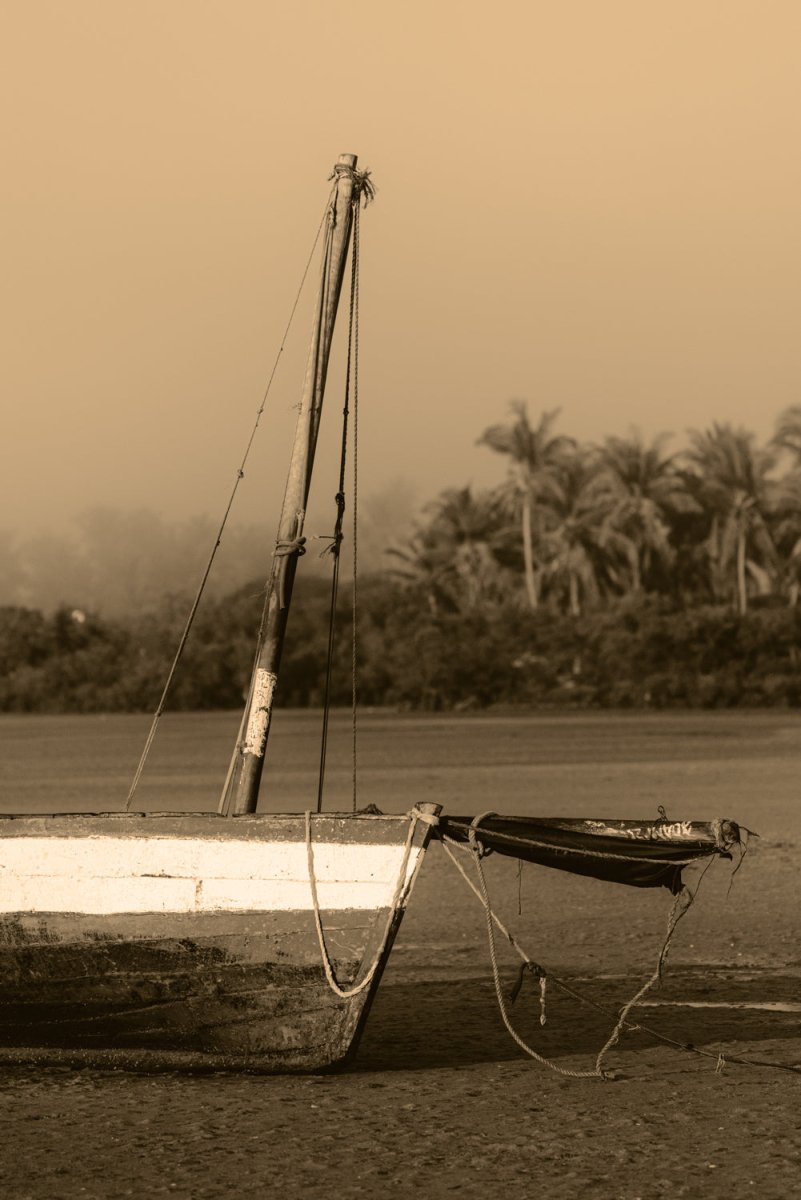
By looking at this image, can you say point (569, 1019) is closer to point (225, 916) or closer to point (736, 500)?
point (225, 916)

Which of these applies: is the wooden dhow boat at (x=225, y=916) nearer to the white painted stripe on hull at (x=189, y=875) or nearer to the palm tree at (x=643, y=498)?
the white painted stripe on hull at (x=189, y=875)

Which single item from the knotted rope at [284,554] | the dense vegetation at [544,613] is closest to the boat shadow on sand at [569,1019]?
the knotted rope at [284,554]

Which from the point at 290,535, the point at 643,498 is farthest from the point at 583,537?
the point at 290,535

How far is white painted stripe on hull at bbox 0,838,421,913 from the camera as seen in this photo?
791 centimetres

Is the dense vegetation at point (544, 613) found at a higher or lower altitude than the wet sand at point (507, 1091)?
higher

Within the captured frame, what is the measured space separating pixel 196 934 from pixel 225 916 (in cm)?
16

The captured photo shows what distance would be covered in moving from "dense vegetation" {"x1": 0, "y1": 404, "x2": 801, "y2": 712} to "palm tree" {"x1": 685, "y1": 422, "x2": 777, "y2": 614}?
0.25ft

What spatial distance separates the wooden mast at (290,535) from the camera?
955 cm

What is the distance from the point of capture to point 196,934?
26.3 feet

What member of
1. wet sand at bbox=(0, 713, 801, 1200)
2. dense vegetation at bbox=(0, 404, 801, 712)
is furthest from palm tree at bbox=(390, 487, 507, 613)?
wet sand at bbox=(0, 713, 801, 1200)

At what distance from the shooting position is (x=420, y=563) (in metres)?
83.4

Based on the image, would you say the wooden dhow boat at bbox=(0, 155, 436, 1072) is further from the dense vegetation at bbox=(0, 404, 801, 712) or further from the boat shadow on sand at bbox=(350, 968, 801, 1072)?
the dense vegetation at bbox=(0, 404, 801, 712)

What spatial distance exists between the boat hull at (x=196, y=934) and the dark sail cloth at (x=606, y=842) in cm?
33

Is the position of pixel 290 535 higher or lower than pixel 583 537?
lower
